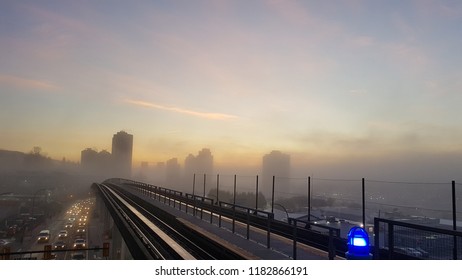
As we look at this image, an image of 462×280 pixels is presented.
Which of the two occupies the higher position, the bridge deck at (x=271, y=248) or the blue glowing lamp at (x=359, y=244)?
the blue glowing lamp at (x=359, y=244)

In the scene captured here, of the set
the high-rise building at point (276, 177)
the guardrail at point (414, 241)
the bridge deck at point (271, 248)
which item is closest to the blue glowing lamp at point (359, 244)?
the guardrail at point (414, 241)

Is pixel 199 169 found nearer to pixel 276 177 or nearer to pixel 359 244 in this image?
pixel 276 177

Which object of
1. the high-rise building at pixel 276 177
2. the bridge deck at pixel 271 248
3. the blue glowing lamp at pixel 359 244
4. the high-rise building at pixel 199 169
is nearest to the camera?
the blue glowing lamp at pixel 359 244

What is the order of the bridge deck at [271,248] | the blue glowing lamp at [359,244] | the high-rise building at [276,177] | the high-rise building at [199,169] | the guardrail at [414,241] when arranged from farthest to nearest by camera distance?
the high-rise building at [199,169] < the high-rise building at [276,177] < the bridge deck at [271,248] < the guardrail at [414,241] < the blue glowing lamp at [359,244]

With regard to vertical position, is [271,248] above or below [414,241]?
below

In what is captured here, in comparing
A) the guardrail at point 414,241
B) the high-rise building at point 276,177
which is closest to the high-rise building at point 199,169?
the high-rise building at point 276,177

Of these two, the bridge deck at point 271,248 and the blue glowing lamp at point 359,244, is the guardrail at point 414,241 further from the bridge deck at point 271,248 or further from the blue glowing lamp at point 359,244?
the bridge deck at point 271,248

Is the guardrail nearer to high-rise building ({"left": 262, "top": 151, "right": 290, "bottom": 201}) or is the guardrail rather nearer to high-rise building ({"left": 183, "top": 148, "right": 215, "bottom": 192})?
high-rise building ({"left": 262, "top": 151, "right": 290, "bottom": 201})

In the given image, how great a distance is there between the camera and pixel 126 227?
703 inches

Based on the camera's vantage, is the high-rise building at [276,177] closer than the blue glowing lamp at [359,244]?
No

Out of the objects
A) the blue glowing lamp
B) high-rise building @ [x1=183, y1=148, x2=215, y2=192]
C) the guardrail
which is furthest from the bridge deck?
high-rise building @ [x1=183, y1=148, x2=215, y2=192]

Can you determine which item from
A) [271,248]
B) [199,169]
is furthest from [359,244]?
[199,169]
